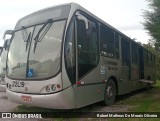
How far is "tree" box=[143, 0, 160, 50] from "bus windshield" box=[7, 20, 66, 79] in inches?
220

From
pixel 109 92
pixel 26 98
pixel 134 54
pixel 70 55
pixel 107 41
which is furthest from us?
pixel 134 54

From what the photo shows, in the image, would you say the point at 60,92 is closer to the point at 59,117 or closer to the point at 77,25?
the point at 59,117

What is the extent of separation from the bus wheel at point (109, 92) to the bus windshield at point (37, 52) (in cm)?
293

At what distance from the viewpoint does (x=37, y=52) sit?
669cm

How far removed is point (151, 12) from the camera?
11695 mm

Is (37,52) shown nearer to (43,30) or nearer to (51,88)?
(43,30)

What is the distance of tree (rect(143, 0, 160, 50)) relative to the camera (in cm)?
1067

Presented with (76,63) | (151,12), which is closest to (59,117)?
(76,63)

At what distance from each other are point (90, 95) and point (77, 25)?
207 cm

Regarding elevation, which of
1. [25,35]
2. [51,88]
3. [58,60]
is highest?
[25,35]

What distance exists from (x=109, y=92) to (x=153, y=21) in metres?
4.62

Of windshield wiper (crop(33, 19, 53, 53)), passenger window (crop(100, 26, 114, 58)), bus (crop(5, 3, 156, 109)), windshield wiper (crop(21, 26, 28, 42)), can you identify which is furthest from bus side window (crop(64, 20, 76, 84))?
passenger window (crop(100, 26, 114, 58))

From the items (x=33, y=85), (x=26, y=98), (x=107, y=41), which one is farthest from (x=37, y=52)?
(x=107, y=41)

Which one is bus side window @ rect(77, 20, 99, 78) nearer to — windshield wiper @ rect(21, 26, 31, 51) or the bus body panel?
the bus body panel
